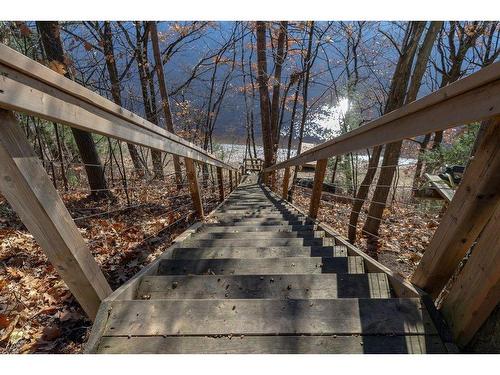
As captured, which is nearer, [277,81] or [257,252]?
[257,252]

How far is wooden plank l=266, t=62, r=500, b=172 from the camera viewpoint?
1.19 meters

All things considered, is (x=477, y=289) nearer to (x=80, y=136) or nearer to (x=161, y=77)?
(x=80, y=136)

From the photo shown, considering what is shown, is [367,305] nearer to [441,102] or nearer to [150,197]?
[441,102]

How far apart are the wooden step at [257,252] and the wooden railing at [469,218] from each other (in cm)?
100

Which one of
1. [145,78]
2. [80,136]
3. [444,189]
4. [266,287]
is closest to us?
[266,287]

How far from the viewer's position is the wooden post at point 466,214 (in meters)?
1.32

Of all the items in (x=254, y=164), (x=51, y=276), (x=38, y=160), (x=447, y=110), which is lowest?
(x=254, y=164)

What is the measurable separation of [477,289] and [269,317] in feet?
3.33

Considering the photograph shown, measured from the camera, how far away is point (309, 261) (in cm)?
236

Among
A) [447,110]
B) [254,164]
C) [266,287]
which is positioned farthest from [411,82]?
[254,164]

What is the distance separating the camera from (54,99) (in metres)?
1.31

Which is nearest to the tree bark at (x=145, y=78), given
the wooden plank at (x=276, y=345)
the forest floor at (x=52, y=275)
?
the forest floor at (x=52, y=275)

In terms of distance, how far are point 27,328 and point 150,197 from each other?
5936 millimetres

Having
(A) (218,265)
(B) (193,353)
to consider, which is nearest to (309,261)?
(A) (218,265)
